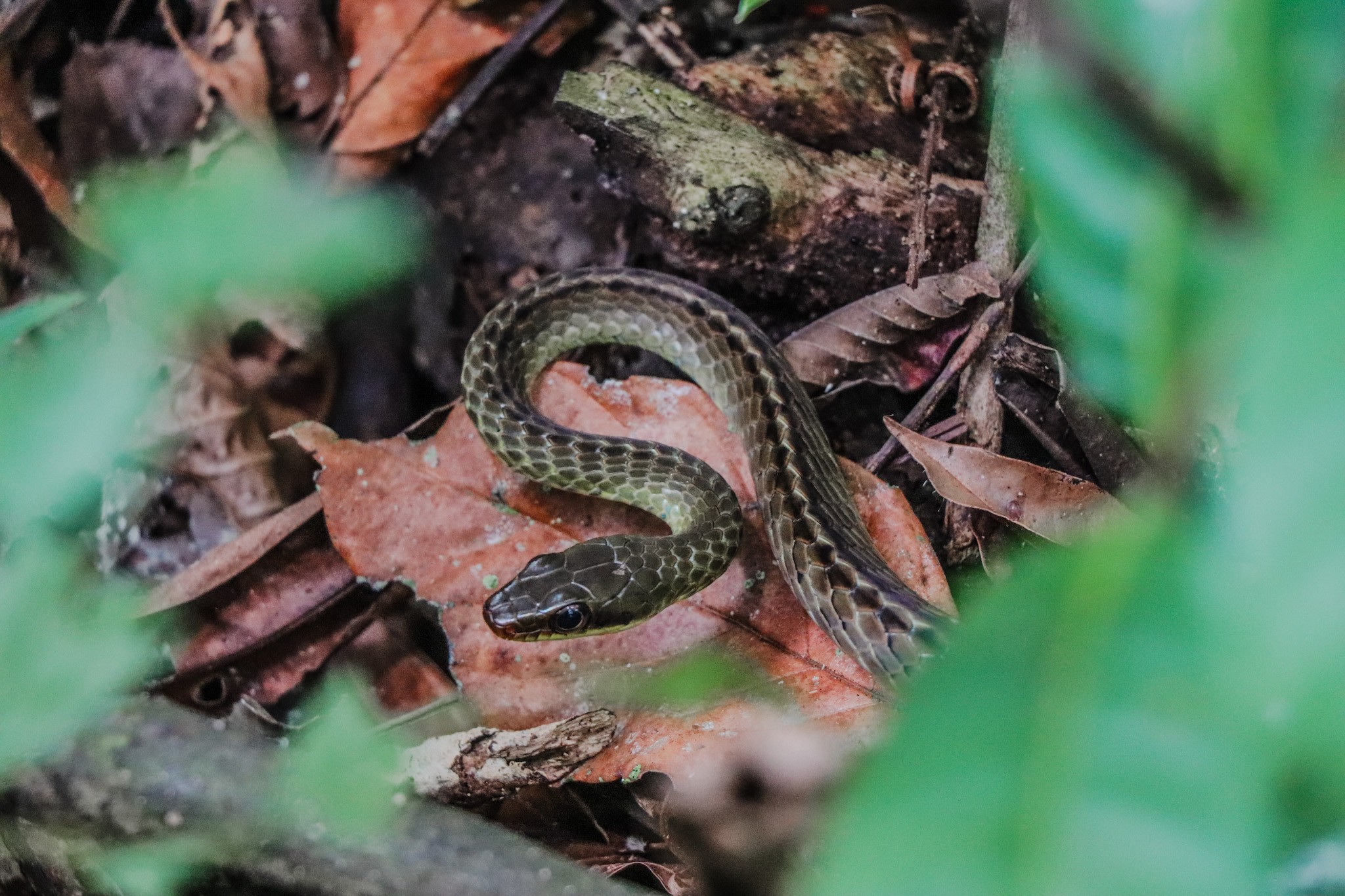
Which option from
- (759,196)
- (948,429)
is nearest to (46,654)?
(948,429)

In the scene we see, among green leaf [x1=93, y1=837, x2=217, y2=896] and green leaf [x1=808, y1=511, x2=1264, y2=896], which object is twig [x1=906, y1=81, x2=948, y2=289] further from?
green leaf [x1=808, y1=511, x2=1264, y2=896]

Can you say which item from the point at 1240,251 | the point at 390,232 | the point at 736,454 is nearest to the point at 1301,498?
the point at 1240,251

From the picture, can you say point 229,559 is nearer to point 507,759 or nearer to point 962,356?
point 507,759

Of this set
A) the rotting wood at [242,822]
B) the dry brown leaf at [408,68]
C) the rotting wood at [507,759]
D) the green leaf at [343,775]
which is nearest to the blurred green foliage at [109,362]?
the green leaf at [343,775]

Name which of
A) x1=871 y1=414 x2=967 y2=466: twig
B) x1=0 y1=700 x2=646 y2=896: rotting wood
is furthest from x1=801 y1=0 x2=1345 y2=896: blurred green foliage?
x1=871 y1=414 x2=967 y2=466: twig

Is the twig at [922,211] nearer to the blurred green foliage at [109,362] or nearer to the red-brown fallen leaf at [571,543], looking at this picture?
the red-brown fallen leaf at [571,543]

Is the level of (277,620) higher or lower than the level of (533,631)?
lower
